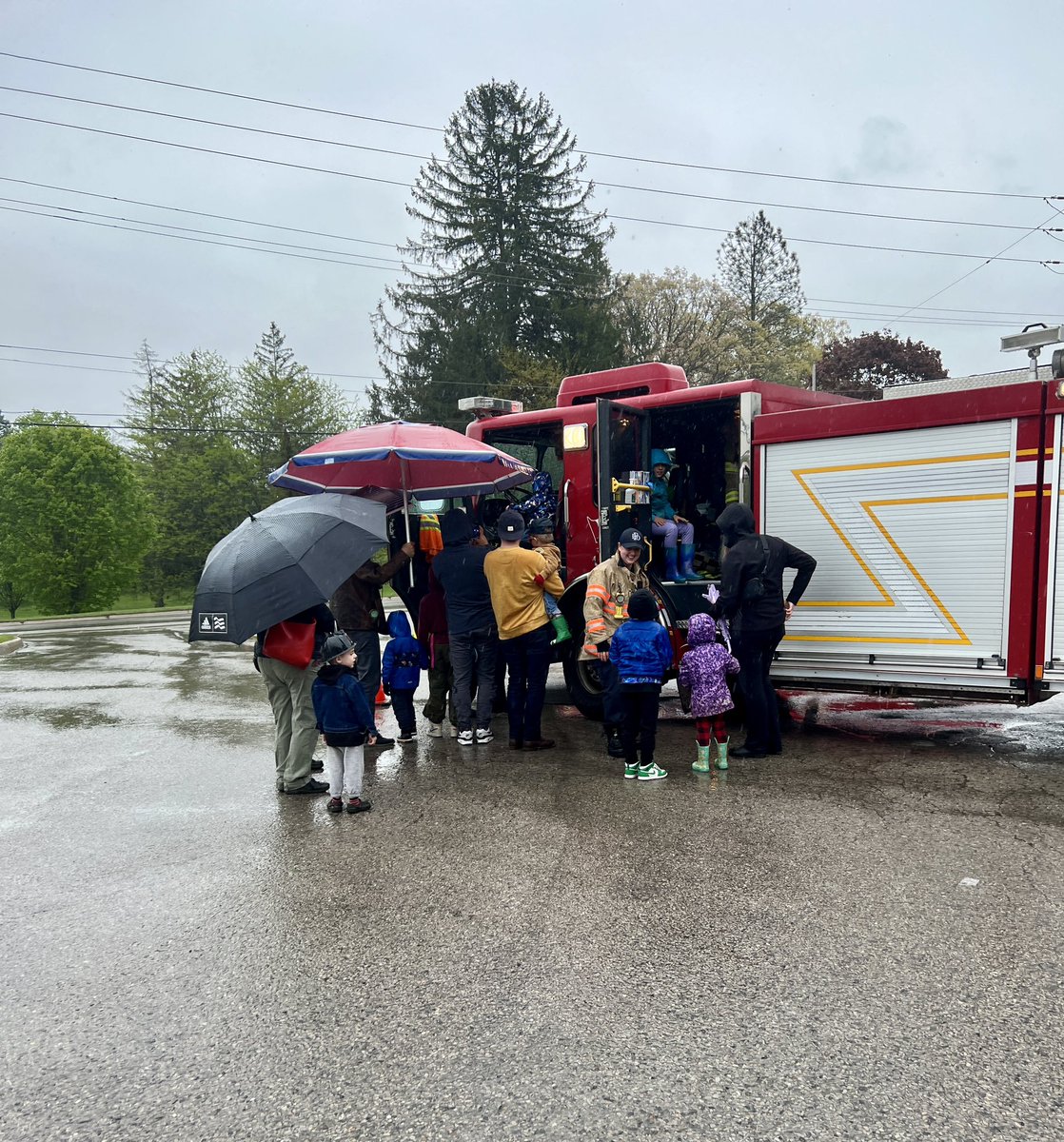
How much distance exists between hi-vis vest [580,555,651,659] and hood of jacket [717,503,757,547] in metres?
0.81

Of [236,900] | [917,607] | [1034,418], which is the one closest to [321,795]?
[236,900]

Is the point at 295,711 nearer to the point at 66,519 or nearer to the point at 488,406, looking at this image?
the point at 488,406

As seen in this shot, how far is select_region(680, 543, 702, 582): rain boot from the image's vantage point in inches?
323

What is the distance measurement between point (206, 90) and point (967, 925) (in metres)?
21.3

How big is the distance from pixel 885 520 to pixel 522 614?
2.78 m

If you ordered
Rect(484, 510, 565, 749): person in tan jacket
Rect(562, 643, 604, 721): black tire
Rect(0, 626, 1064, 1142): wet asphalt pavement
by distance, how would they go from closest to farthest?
Rect(0, 626, 1064, 1142): wet asphalt pavement, Rect(484, 510, 565, 749): person in tan jacket, Rect(562, 643, 604, 721): black tire

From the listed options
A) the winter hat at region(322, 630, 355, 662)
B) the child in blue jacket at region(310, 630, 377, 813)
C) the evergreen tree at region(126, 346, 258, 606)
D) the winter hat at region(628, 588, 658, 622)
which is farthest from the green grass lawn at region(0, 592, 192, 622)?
the winter hat at region(628, 588, 658, 622)

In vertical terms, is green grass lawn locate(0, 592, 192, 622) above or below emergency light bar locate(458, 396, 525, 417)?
below

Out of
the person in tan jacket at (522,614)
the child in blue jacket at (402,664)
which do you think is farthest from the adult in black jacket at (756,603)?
the child in blue jacket at (402,664)

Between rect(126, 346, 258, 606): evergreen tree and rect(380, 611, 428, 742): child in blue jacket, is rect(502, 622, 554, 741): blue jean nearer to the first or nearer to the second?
rect(380, 611, 428, 742): child in blue jacket

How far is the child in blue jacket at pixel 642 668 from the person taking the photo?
243 inches

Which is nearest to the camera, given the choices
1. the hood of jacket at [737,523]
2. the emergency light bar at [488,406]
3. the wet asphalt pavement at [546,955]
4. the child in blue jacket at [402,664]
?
the wet asphalt pavement at [546,955]

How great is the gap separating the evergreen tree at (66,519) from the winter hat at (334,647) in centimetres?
2909

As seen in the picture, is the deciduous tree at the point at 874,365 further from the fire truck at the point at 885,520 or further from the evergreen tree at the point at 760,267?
the fire truck at the point at 885,520
